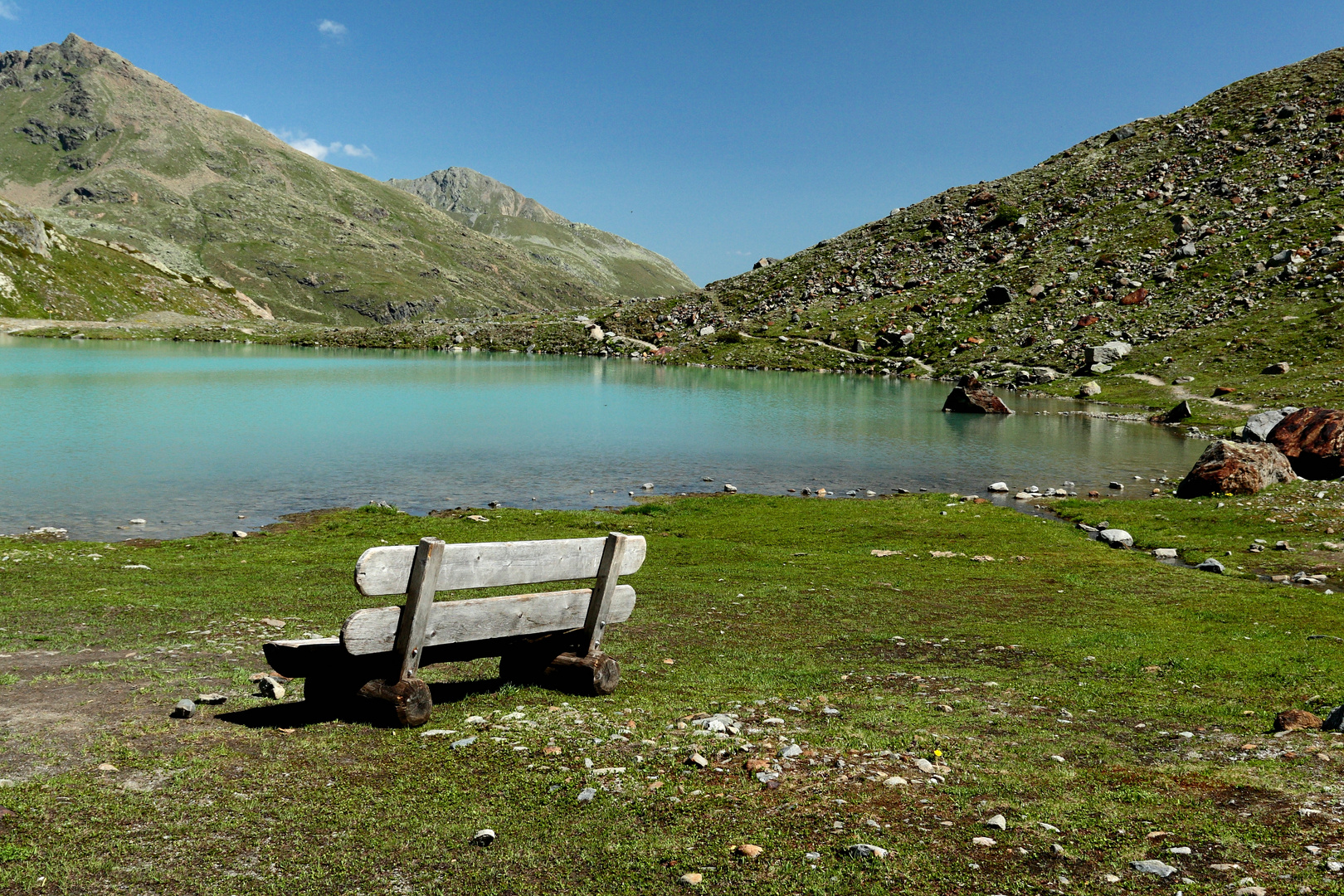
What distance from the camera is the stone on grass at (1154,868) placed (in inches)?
318

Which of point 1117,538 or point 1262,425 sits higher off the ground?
point 1262,425

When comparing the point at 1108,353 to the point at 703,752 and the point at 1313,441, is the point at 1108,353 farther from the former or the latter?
the point at 703,752

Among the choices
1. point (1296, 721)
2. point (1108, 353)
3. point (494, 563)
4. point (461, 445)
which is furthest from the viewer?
point (1108, 353)

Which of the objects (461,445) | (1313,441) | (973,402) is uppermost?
(973,402)

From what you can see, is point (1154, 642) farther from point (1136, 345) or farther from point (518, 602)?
point (1136, 345)

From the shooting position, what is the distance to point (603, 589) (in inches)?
551

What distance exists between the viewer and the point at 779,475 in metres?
53.3

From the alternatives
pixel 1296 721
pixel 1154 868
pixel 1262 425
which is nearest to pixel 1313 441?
pixel 1262 425

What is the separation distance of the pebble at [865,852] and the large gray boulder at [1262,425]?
2069 inches

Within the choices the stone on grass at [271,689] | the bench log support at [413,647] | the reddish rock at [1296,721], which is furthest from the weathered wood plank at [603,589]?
the reddish rock at [1296,721]

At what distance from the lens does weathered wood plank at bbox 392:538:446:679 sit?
1175 centimetres

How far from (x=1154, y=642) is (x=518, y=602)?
47.9 feet

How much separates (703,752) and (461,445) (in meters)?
50.8

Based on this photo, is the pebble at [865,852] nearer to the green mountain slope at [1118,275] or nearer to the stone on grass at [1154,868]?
the stone on grass at [1154,868]
